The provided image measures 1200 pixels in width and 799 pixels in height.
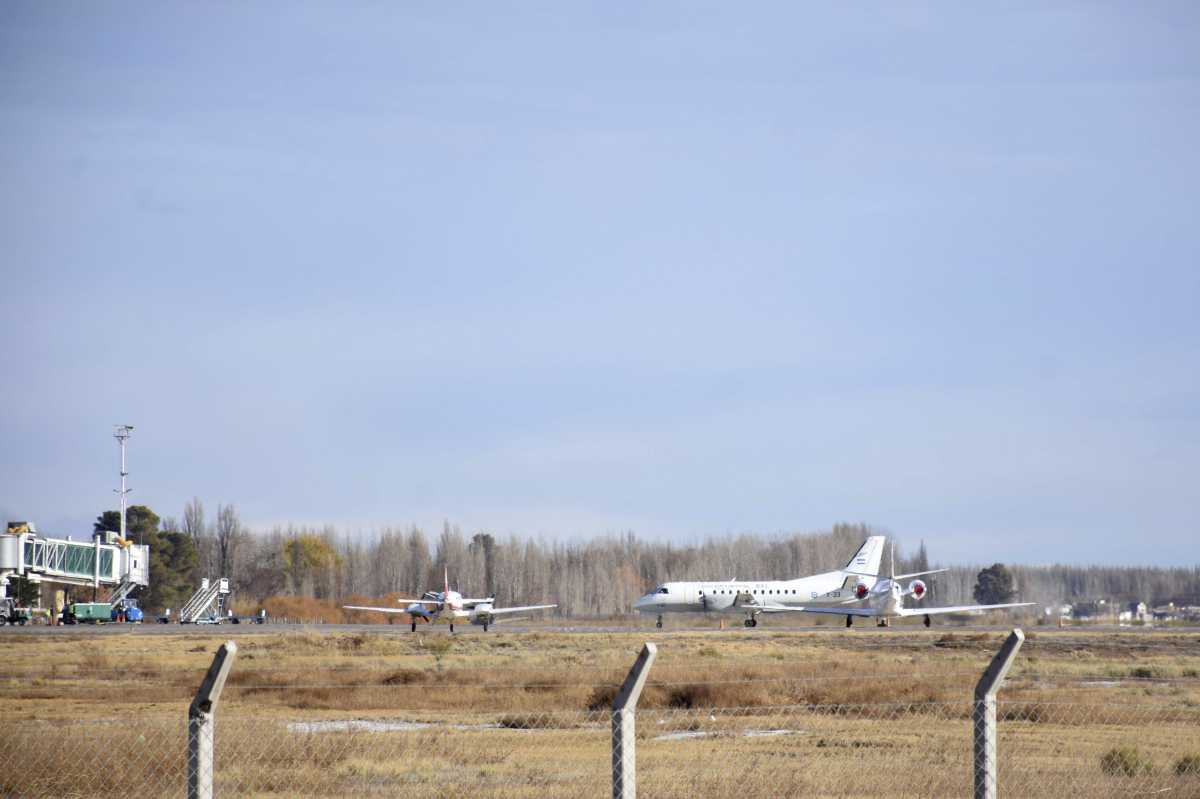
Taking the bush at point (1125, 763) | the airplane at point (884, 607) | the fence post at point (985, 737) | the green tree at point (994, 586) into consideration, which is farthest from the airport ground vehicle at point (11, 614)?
the green tree at point (994, 586)

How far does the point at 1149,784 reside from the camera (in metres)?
14.7

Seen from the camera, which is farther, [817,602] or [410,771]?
[817,602]

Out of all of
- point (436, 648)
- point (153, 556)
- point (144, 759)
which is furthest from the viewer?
point (153, 556)

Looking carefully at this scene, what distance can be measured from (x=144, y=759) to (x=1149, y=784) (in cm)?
1184

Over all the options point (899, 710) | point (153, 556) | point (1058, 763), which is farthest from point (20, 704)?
point (153, 556)

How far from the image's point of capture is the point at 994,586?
17212cm

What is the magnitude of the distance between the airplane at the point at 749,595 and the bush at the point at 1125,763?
5967 cm

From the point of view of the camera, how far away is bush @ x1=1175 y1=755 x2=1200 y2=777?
16073 mm

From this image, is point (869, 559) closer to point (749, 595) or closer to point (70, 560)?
point (749, 595)

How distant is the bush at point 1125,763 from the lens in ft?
52.6

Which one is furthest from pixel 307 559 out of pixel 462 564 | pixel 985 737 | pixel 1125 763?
pixel 985 737

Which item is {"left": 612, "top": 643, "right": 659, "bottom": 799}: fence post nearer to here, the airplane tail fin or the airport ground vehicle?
the airport ground vehicle

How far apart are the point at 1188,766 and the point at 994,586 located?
6420 inches

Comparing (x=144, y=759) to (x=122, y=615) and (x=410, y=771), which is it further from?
(x=122, y=615)
